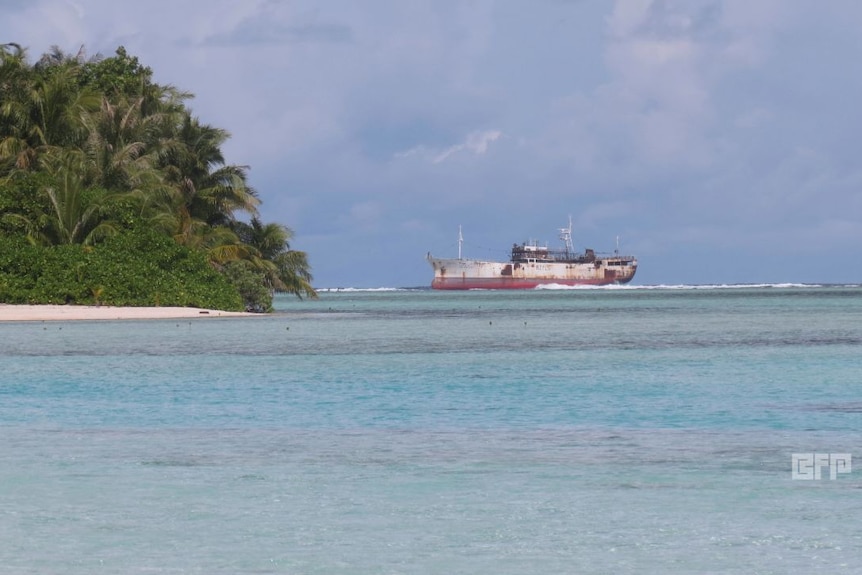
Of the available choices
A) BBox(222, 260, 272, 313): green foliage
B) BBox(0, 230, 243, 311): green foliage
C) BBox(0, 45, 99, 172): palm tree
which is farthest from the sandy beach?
BBox(0, 45, 99, 172): palm tree

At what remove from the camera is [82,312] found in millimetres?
42750

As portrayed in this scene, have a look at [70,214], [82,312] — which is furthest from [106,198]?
[82,312]

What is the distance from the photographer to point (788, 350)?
91.0 feet

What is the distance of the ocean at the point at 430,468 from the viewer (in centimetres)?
709

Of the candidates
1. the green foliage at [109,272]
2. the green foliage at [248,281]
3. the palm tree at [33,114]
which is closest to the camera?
the green foliage at [109,272]

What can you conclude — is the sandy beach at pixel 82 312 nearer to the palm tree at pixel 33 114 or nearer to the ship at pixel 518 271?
the palm tree at pixel 33 114

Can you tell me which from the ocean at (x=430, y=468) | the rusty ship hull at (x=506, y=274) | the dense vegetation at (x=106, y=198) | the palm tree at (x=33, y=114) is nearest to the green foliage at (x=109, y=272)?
the dense vegetation at (x=106, y=198)

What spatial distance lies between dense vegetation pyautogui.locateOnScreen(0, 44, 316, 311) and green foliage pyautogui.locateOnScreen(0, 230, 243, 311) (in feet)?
0.13

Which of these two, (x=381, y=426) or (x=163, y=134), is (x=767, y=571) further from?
(x=163, y=134)

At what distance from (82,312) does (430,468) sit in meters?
34.6

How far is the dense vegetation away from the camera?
42.1 m

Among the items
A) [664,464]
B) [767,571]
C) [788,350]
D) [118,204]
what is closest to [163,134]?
[118,204]

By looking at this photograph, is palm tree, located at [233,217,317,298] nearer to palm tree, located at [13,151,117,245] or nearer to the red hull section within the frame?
palm tree, located at [13,151,117,245]

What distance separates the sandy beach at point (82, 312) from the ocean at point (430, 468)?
755 inches
